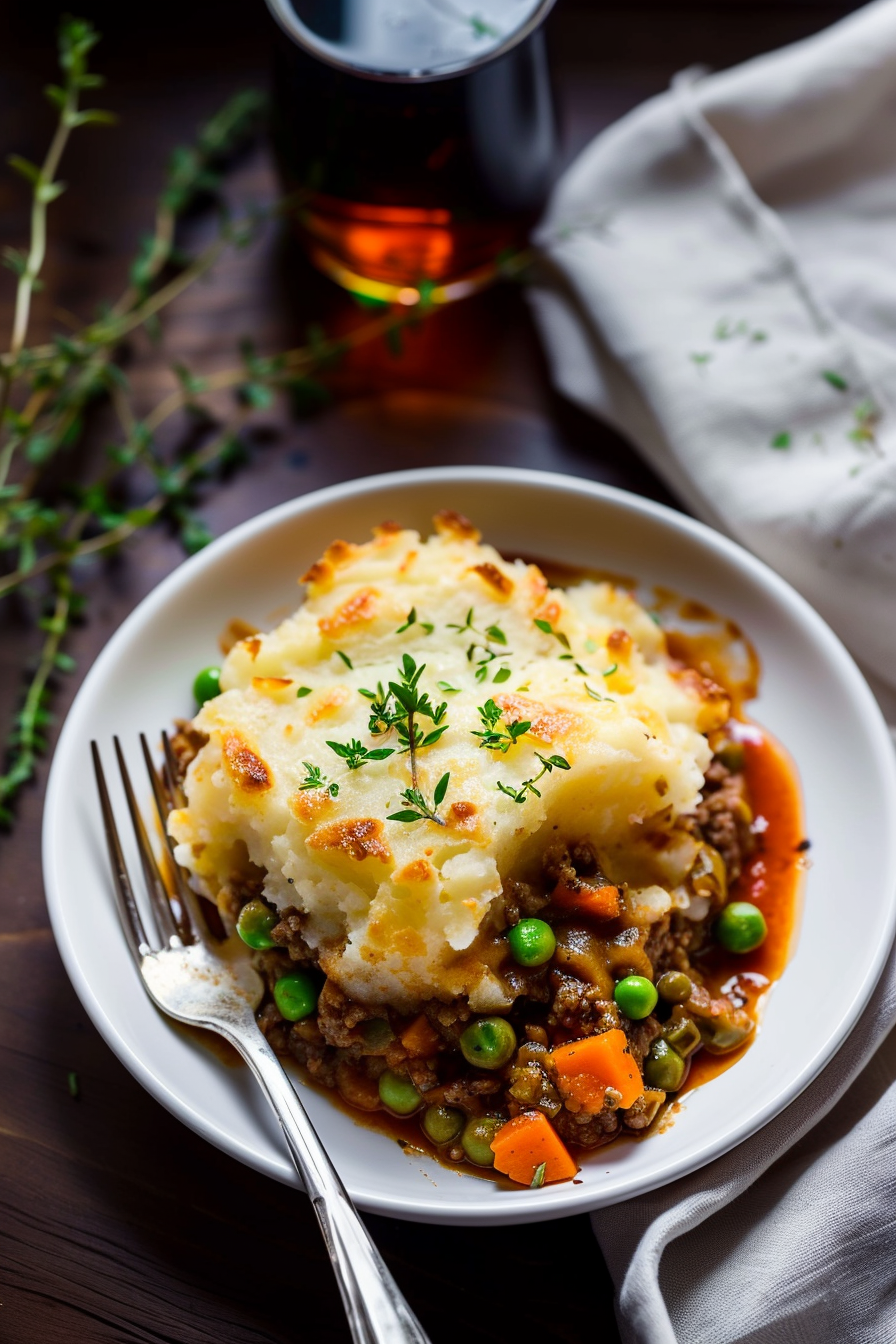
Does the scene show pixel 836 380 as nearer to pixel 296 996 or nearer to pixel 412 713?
pixel 412 713

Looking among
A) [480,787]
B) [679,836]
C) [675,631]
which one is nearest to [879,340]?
[675,631]

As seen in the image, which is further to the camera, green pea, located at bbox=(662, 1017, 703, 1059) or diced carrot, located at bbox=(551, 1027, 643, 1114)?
green pea, located at bbox=(662, 1017, 703, 1059)

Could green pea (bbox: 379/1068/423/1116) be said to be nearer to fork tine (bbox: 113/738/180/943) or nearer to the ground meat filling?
the ground meat filling

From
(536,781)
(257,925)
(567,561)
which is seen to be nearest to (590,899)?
(536,781)

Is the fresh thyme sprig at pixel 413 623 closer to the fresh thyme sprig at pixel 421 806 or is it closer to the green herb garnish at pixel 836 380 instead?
the fresh thyme sprig at pixel 421 806

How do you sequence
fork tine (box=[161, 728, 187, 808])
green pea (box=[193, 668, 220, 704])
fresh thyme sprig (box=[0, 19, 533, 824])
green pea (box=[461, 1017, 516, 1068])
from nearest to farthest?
green pea (box=[461, 1017, 516, 1068]) → fork tine (box=[161, 728, 187, 808]) → green pea (box=[193, 668, 220, 704]) → fresh thyme sprig (box=[0, 19, 533, 824])

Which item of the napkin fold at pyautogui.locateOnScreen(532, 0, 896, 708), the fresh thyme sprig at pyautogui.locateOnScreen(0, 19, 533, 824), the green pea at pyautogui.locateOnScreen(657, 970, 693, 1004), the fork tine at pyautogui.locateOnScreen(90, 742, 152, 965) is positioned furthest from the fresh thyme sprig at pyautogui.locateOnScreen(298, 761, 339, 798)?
the napkin fold at pyautogui.locateOnScreen(532, 0, 896, 708)

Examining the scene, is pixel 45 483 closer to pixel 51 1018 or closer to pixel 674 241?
pixel 51 1018
